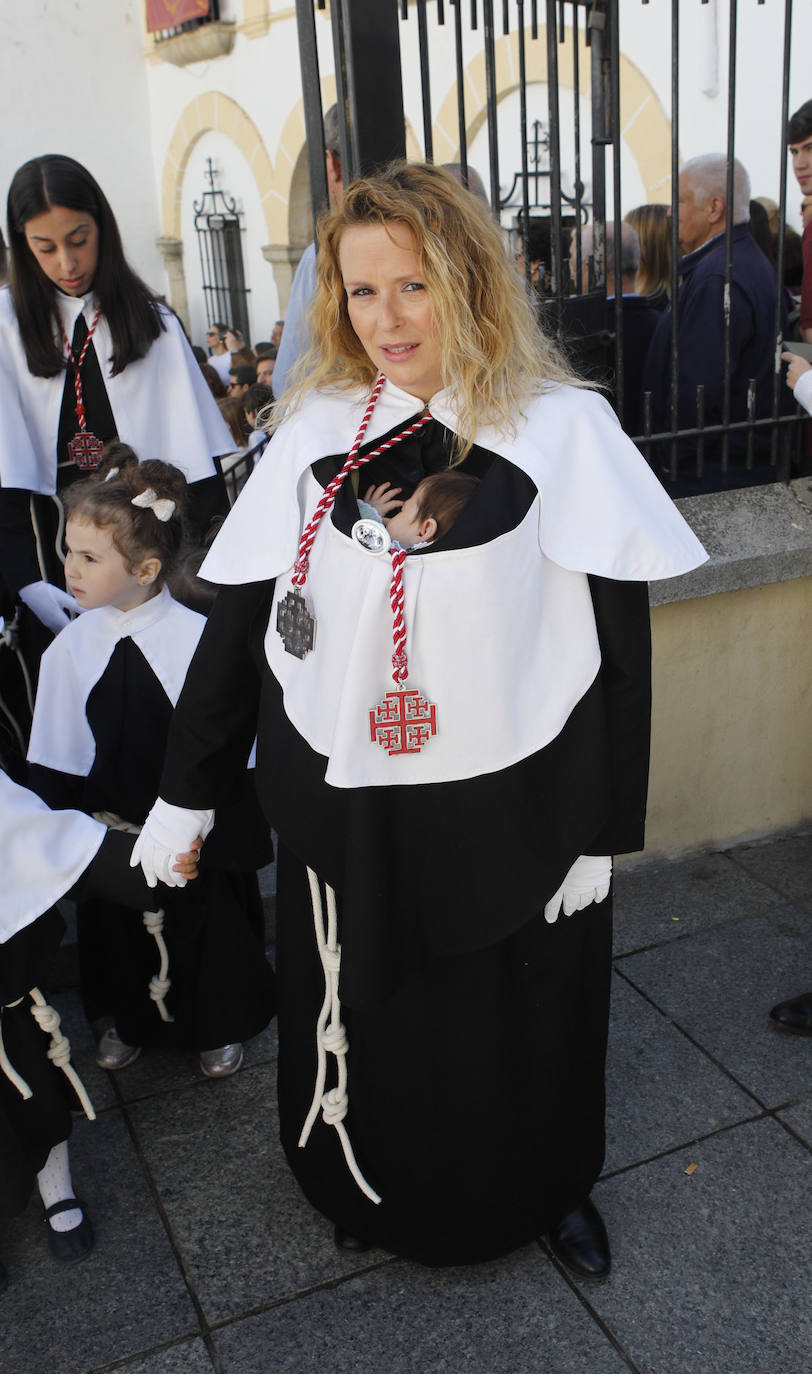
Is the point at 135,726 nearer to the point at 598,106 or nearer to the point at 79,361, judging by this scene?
the point at 79,361

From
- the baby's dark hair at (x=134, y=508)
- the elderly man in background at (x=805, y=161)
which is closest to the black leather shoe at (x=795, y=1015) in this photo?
the baby's dark hair at (x=134, y=508)

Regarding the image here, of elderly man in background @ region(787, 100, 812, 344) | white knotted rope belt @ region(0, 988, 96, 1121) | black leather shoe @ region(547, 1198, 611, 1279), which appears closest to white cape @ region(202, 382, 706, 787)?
white knotted rope belt @ region(0, 988, 96, 1121)

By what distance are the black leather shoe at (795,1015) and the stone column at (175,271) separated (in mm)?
13932

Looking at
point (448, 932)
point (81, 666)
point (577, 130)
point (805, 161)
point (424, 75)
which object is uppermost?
point (424, 75)

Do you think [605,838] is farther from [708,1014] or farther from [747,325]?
[747,325]

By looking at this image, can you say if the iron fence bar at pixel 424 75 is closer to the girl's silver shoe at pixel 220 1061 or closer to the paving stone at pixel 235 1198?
the girl's silver shoe at pixel 220 1061

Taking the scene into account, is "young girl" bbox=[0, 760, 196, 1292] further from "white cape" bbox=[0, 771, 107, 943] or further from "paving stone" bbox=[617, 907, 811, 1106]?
"paving stone" bbox=[617, 907, 811, 1106]

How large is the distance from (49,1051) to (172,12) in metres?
13.8

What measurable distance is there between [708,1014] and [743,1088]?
0.94 ft

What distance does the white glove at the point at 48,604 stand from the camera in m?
3.02

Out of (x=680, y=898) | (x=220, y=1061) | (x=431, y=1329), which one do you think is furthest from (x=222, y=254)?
(x=431, y=1329)

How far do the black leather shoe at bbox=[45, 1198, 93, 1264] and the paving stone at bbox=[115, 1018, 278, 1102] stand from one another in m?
0.43

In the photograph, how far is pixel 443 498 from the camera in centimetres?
185

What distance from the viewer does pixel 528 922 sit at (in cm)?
203
